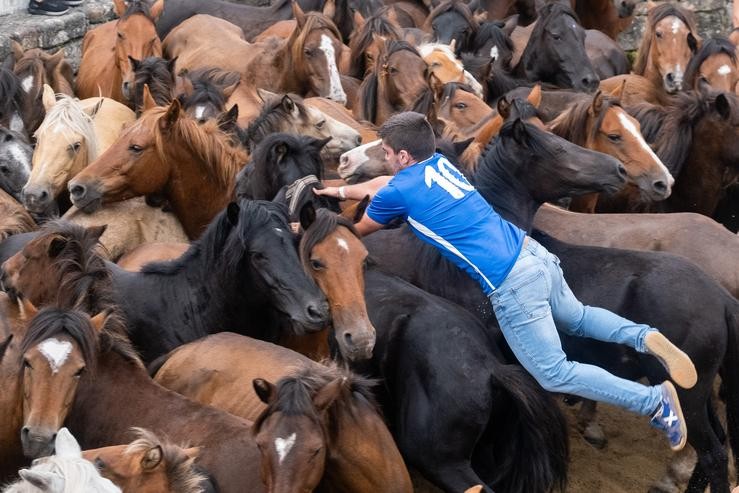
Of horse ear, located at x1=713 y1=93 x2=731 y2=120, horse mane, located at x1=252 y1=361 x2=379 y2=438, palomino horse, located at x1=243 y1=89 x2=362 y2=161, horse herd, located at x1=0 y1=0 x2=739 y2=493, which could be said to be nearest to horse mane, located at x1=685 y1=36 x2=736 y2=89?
horse herd, located at x1=0 y1=0 x2=739 y2=493

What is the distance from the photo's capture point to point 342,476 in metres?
5.14

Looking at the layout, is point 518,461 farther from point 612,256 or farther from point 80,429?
point 80,429

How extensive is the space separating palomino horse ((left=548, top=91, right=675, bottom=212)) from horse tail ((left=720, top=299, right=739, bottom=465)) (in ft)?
5.01

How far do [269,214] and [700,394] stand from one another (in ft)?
7.28

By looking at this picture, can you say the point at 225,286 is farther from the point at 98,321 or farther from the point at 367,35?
the point at 367,35

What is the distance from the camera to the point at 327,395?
4941 mm

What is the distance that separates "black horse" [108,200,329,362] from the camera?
5809 mm

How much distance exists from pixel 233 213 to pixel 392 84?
3.68 m

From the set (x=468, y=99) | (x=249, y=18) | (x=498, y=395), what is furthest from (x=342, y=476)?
(x=249, y=18)

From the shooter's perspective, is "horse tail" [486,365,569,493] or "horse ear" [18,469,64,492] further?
"horse tail" [486,365,569,493]

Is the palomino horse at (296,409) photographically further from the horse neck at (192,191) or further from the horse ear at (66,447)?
the horse neck at (192,191)

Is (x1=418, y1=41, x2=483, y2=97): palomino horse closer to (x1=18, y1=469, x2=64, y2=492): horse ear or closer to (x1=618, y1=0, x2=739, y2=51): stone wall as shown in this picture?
(x1=618, y1=0, x2=739, y2=51): stone wall

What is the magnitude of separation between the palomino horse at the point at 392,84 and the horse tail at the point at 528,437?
371 centimetres

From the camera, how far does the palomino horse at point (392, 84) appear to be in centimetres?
936
